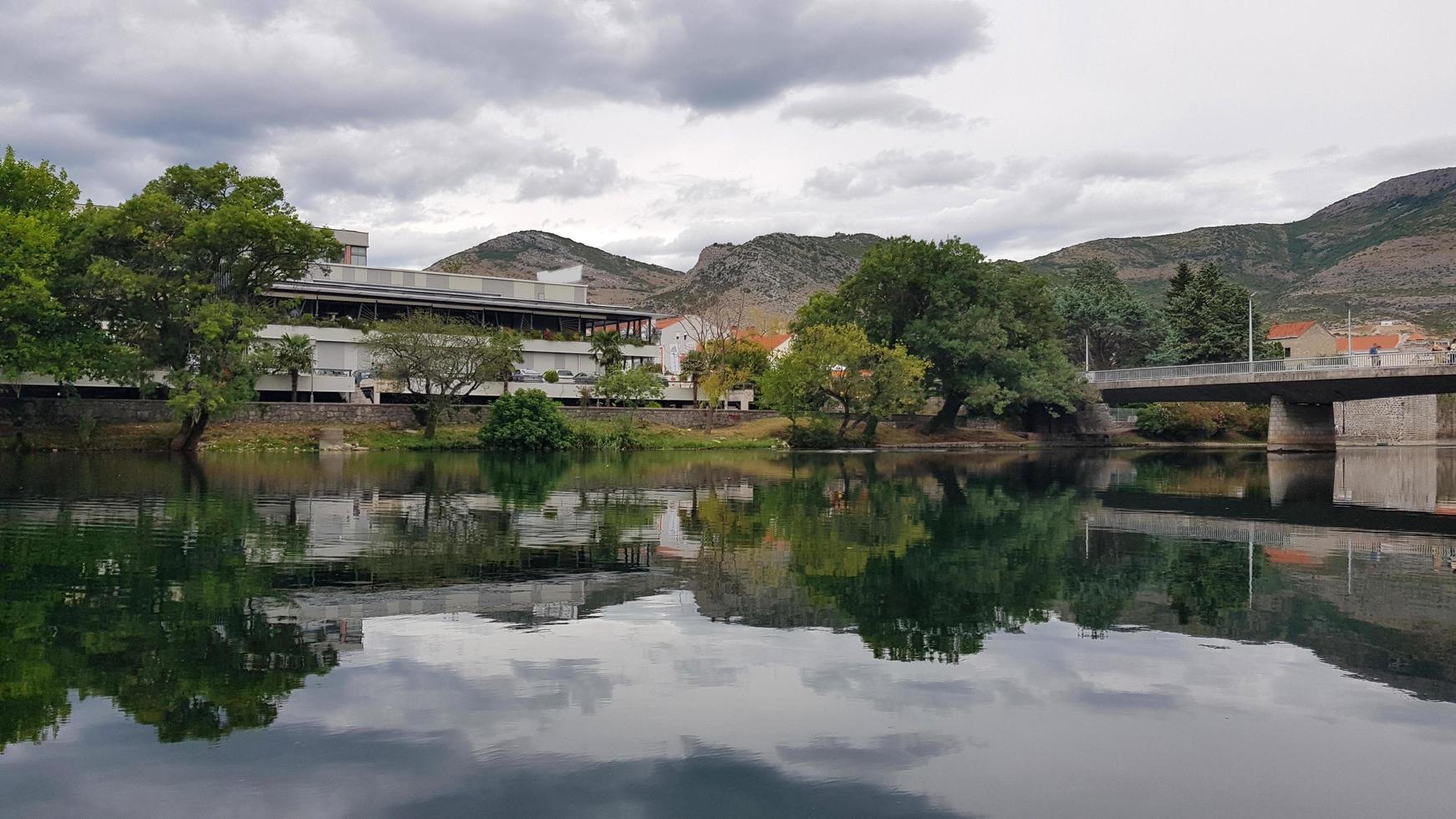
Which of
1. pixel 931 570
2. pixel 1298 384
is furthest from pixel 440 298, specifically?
pixel 931 570

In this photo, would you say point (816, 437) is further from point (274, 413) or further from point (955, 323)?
point (274, 413)

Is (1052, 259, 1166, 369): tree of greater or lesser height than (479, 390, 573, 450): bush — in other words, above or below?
above

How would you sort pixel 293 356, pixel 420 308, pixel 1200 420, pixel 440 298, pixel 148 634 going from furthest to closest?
1. pixel 1200 420
2. pixel 440 298
3. pixel 420 308
4. pixel 293 356
5. pixel 148 634

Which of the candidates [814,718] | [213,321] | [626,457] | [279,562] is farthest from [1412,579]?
[213,321]

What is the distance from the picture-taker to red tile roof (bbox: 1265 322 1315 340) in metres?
129

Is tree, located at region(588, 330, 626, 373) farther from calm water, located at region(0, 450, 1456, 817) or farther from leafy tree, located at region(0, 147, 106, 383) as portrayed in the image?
calm water, located at region(0, 450, 1456, 817)

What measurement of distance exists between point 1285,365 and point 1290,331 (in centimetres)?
6446

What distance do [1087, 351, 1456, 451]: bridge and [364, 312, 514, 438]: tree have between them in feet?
158

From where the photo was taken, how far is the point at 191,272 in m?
57.8

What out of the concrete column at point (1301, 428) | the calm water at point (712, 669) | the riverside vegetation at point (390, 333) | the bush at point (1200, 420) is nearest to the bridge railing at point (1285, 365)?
the riverside vegetation at point (390, 333)

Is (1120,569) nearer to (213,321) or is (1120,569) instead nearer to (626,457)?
(626,457)

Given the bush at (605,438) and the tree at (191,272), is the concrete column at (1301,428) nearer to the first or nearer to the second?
the bush at (605,438)

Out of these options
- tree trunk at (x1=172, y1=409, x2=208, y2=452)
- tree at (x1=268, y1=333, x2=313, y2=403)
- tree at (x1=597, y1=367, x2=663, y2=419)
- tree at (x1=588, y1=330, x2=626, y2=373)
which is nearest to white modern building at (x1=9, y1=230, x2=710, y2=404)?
tree at (x1=588, y1=330, x2=626, y2=373)

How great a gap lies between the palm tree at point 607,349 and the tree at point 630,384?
13.9ft
